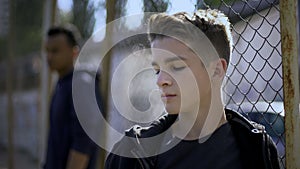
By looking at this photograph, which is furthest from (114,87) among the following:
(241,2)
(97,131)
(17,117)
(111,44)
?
(17,117)

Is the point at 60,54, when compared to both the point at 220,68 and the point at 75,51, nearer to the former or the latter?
the point at 75,51

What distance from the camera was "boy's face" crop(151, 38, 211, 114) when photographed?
2488 mm

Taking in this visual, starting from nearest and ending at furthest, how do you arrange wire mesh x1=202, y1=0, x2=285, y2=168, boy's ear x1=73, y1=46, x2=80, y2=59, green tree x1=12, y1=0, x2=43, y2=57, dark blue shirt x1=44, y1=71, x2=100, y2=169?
wire mesh x1=202, y1=0, x2=285, y2=168, dark blue shirt x1=44, y1=71, x2=100, y2=169, boy's ear x1=73, y1=46, x2=80, y2=59, green tree x1=12, y1=0, x2=43, y2=57

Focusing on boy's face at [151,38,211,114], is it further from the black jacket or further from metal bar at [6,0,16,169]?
metal bar at [6,0,16,169]

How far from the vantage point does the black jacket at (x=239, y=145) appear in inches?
95.9

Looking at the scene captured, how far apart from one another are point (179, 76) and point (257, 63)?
650 millimetres

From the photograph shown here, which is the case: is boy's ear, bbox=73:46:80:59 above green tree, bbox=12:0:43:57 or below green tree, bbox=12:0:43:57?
above

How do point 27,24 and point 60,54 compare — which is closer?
point 60,54

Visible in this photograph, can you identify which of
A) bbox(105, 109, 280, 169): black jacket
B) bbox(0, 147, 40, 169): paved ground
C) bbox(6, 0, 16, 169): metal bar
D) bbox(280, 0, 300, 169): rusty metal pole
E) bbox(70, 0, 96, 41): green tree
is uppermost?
bbox(280, 0, 300, 169): rusty metal pole

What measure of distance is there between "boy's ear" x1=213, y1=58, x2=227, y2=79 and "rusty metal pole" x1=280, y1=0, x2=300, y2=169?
22 cm

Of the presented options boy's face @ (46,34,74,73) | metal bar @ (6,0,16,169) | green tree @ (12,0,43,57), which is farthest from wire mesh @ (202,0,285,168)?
green tree @ (12,0,43,57)

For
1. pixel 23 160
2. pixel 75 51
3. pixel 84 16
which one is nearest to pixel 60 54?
pixel 75 51

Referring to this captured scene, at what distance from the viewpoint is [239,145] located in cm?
249

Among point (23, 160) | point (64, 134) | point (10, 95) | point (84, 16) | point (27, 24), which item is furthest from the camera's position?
point (23, 160)
